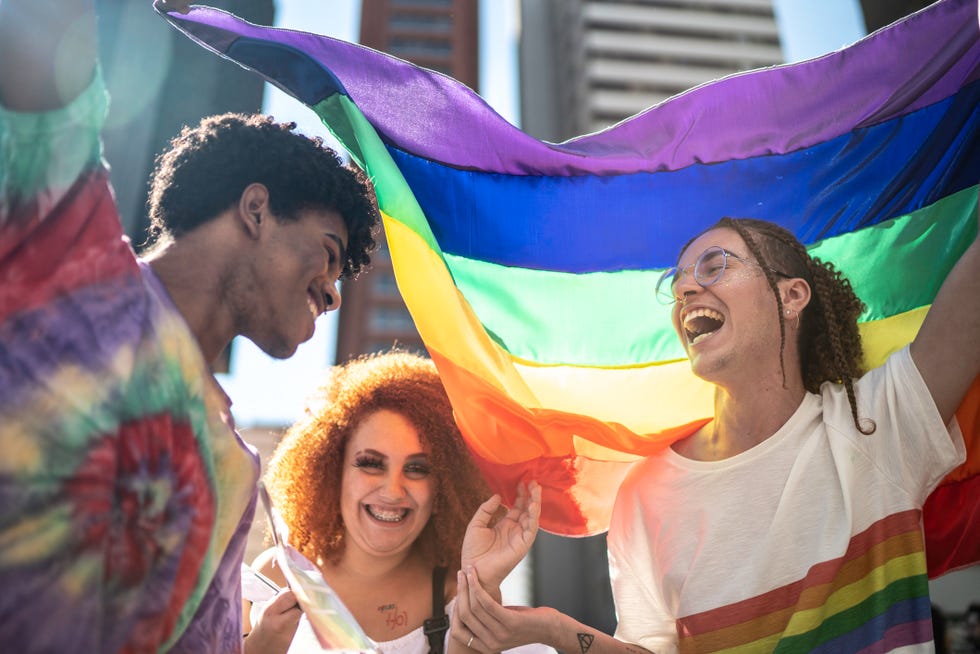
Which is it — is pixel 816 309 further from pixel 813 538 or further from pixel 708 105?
pixel 708 105

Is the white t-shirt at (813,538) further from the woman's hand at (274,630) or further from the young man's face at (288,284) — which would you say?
the young man's face at (288,284)

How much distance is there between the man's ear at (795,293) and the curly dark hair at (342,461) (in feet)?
4.93

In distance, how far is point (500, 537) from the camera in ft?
8.95

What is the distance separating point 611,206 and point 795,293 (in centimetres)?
85

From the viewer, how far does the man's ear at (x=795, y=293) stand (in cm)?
276

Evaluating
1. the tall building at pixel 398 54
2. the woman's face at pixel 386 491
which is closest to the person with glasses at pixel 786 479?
the woman's face at pixel 386 491

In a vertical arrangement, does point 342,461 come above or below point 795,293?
below

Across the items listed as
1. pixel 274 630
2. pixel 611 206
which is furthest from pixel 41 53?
pixel 611 206

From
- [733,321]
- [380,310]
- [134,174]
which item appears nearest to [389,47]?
[380,310]

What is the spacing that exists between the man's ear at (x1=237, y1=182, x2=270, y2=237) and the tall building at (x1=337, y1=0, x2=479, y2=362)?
4552cm

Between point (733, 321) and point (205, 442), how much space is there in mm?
1704

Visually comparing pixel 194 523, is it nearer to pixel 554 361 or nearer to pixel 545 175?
pixel 554 361

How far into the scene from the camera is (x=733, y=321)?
2676 millimetres

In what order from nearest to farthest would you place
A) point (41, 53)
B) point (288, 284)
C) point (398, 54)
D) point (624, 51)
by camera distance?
point (41, 53), point (288, 284), point (398, 54), point (624, 51)
